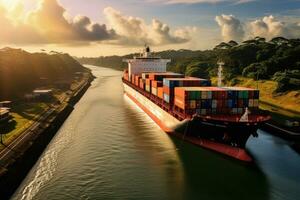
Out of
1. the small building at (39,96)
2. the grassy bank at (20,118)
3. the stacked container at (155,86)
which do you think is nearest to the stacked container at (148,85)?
the stacked container at (155,86)

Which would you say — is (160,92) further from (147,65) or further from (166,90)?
(147,65)

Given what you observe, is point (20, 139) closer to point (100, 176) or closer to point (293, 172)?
point (100, 176)

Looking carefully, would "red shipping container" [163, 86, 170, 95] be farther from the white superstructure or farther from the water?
the white superstructure

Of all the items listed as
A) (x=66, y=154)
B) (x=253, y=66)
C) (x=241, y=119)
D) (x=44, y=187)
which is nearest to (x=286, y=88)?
(x=253, y=66)

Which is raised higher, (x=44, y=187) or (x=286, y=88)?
(x=286, y=88)

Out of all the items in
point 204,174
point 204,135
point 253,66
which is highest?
point 253,66

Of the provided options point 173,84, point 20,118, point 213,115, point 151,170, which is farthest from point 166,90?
point 20,118
